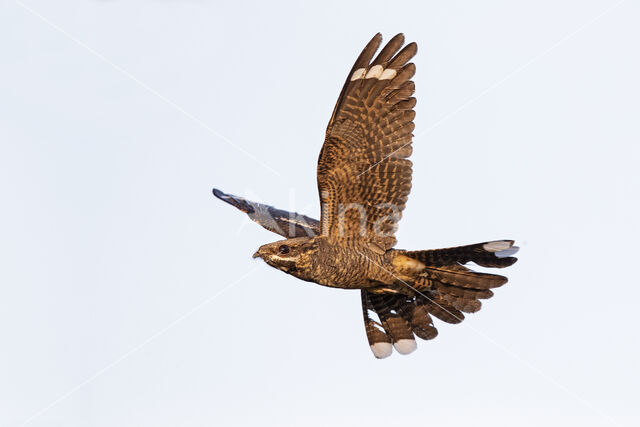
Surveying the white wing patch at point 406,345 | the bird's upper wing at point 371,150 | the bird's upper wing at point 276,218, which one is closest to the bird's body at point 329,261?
the bird's upper wing at point 371,150

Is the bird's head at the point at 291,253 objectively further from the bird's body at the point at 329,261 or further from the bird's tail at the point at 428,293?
the bird's tail at the point at 428,293

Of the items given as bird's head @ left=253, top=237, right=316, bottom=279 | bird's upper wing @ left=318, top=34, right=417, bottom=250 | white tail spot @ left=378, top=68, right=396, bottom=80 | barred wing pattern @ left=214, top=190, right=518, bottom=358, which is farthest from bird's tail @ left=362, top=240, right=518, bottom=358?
white tail spot @ left=378, top=68, right=396, bottom=80

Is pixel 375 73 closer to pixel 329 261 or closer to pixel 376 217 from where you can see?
pixel 376 217

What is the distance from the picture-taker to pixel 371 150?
8727mm

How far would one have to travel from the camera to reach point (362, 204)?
8.92 metres

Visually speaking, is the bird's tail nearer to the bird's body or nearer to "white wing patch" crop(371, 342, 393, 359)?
"white wing patch" crop(371, 342, 393, 359)

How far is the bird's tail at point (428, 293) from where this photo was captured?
8.96 meters

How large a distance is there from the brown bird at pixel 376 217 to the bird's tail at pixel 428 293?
0.01m

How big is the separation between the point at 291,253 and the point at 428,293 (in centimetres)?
162

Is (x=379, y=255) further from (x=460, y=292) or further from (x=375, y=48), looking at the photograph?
(x=375, y=48)

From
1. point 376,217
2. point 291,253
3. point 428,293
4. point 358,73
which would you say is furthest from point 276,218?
point 358,73

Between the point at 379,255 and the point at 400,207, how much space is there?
53 cm

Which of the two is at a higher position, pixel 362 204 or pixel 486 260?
pixel 362 204

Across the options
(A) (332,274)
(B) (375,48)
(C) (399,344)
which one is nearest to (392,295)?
(C) (399,344)
